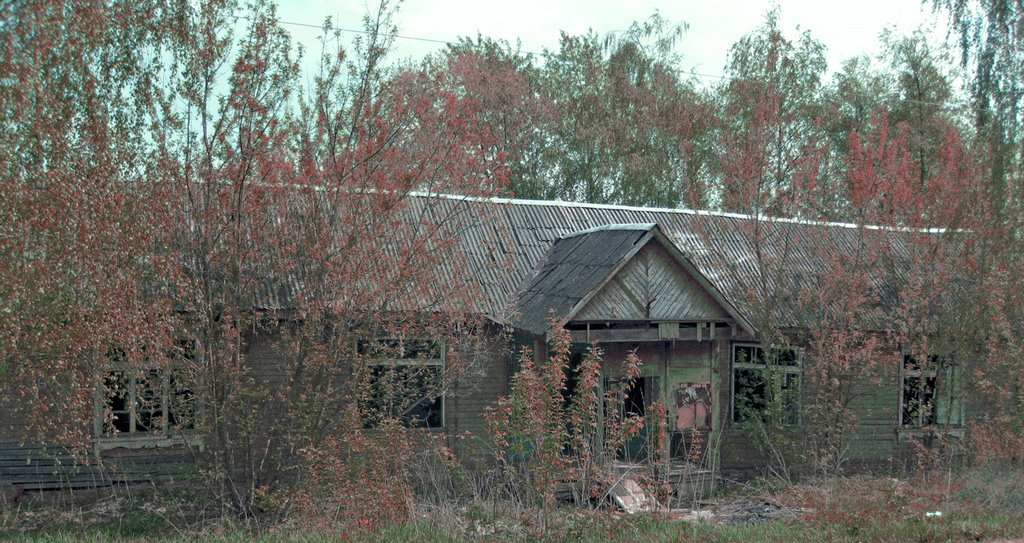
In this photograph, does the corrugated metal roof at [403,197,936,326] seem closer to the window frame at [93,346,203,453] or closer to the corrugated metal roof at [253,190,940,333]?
the corrugated metal roof at [253,190,940,333]

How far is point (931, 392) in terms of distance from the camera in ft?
50.2

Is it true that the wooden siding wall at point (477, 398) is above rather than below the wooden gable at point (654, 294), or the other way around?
below

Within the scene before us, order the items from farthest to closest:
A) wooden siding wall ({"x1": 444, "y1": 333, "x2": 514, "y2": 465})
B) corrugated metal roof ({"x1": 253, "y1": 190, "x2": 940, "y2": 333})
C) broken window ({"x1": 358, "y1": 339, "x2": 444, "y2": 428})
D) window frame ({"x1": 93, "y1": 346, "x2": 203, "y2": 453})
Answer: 1. wooden siding wall ({"x1": 444, "y1": 333, "x2": 514, "y2": 465})
2. corrugated metal roof ({"x1": 253, "y1": 190, "x2": 940, "y2": 333})
3. broken window ({"x1": 358, "y1": 339, "x2": 444, "y2": 428})
4. window frame ({"x1": 93, "y1": 346, "x2": 203, "y2": 453})

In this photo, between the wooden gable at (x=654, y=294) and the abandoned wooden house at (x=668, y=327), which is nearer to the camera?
the abandoned wooden house at (x=668, y=327)

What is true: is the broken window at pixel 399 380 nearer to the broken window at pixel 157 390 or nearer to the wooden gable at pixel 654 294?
Result: the broken window at pixel 157 390

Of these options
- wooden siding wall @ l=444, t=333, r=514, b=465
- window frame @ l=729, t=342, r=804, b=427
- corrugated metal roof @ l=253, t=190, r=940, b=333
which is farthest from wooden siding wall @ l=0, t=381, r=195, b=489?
window frame @ l=729, t=342, r=804, b=427

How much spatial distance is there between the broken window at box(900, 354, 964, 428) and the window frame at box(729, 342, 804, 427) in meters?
1.85

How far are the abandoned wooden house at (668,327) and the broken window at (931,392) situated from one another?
4 cm

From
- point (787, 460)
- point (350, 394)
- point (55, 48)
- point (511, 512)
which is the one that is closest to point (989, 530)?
point (511, 512)

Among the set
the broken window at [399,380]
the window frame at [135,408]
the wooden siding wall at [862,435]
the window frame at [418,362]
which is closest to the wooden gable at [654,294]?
the wooden siding wall at [862,435]

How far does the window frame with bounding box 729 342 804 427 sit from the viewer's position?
1373cm

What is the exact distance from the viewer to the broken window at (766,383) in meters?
13.7

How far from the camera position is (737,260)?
15.8m

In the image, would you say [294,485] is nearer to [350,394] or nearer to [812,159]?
[350,394]
